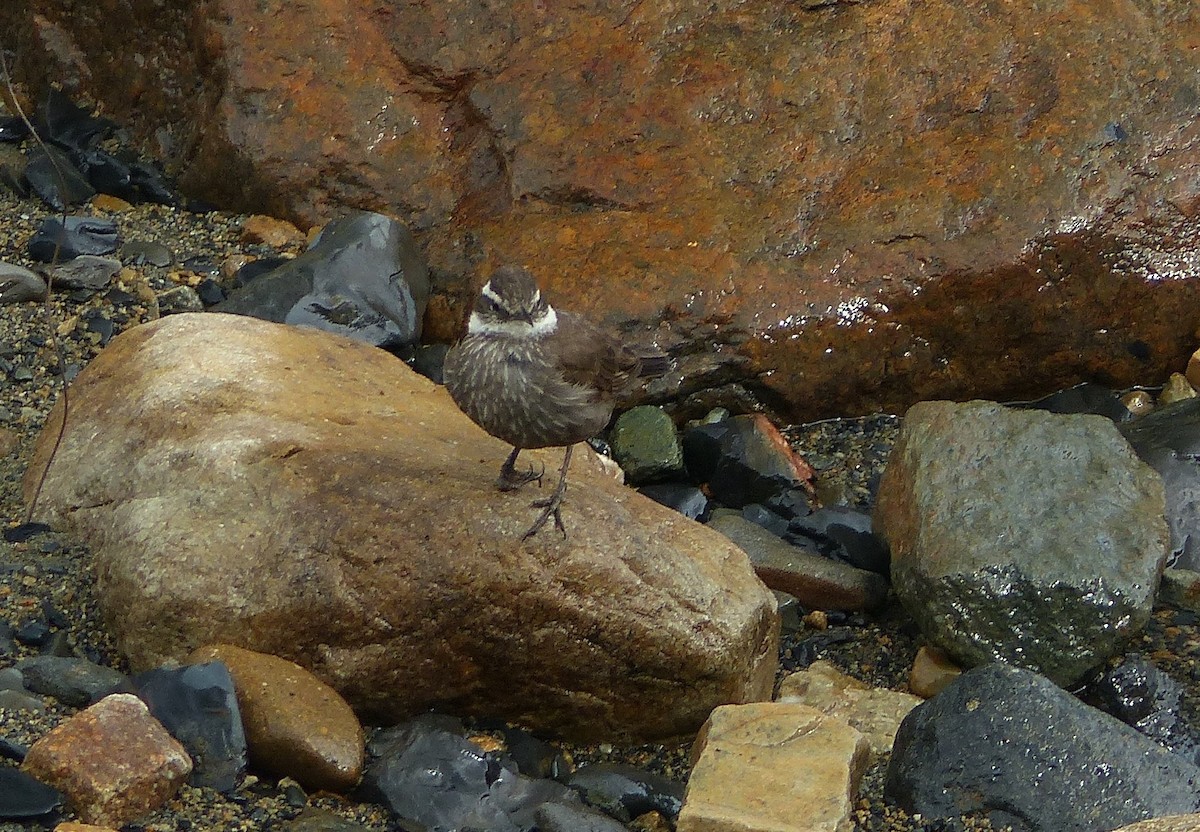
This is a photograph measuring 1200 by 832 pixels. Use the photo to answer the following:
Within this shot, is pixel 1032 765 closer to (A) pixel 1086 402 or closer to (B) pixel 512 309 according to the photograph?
(B) pixel 512 309

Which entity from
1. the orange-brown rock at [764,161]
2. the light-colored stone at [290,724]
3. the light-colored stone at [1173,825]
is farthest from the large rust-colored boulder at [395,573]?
the orange-brown rock at [764,161]

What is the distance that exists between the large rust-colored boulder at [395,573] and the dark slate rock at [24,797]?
84 cm

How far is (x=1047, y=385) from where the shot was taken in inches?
295

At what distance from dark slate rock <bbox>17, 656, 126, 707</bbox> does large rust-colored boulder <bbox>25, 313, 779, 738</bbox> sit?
0.18 m

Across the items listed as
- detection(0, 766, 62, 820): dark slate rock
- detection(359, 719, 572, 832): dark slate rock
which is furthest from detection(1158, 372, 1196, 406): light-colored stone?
detection(0, 766, 62, 820): dark slate rock

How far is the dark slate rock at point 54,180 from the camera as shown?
7.71 meters

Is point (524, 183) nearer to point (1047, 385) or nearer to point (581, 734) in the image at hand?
point (1047, 385)

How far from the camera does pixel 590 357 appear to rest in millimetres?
5496

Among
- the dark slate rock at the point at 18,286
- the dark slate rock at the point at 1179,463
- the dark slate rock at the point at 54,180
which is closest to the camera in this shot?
the dark slate rock at the point at 1179,463

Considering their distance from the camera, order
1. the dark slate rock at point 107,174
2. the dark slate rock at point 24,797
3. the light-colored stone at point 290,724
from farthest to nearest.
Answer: the dark slate rock at point 107,174, the light-colored stone at point 290,724, the dark slate rock at point 24,797

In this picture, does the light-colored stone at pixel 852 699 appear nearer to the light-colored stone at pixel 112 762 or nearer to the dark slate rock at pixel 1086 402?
the dark slate rock at pixel 1086 402

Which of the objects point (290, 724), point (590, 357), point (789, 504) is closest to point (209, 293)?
point (590, 357)

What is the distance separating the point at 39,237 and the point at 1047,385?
4911mm

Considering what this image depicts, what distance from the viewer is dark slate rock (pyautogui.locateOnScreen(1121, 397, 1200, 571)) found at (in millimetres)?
6406
